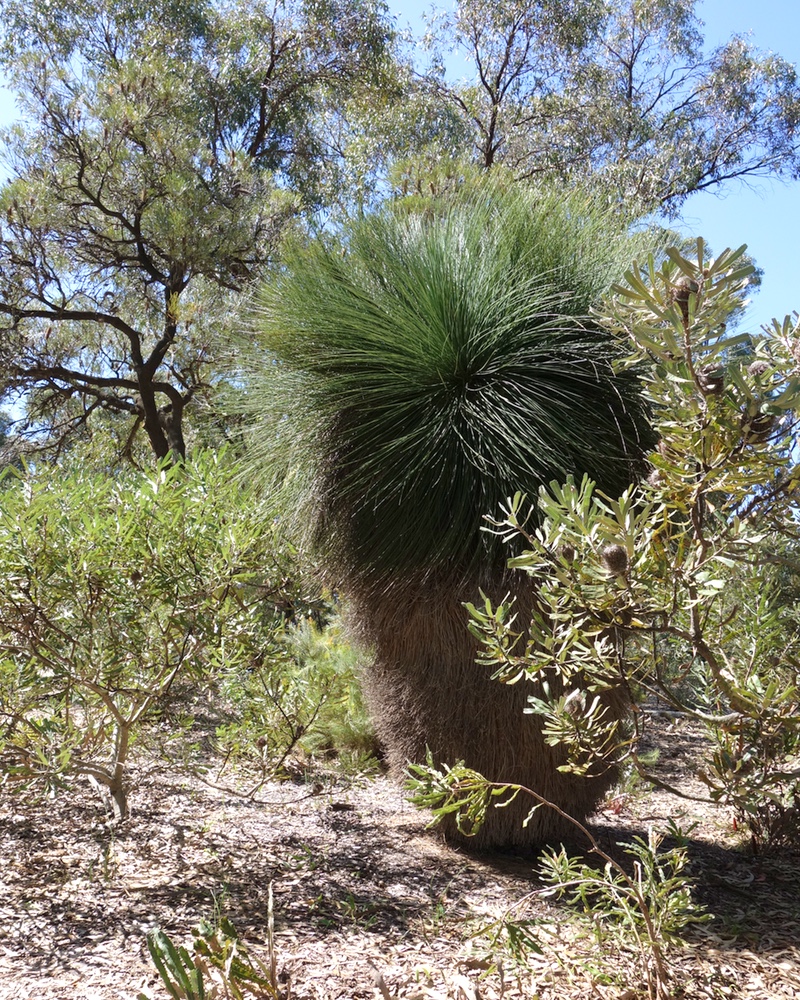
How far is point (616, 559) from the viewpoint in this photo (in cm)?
162

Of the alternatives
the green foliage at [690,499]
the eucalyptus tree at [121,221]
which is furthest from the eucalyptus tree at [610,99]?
the green foliage at [690,499]

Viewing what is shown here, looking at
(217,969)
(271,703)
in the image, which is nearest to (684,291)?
(217,969)

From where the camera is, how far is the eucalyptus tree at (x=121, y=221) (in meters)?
5.75

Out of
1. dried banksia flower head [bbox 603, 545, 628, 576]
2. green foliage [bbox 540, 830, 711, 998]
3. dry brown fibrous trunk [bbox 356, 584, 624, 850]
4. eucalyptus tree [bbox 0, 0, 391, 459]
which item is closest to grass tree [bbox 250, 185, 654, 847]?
dry brown fibrous trunk [bbox 356, 584, 624, 850]

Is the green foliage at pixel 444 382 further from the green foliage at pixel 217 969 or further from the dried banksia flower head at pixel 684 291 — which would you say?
the green foliage at pixel 217 969

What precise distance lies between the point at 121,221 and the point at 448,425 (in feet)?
13.7

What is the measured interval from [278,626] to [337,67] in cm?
784

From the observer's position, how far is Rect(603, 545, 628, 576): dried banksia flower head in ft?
5.29

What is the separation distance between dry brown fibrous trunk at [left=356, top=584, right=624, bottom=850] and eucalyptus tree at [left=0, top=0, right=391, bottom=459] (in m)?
2.85

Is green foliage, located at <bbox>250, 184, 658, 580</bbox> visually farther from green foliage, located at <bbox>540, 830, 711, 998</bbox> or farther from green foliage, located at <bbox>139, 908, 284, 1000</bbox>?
green foliage, located at <bbox>139, 908, 284, 1000</bbox>

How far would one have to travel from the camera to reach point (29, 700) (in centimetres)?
257

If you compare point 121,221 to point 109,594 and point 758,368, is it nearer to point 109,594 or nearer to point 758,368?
point 109,594

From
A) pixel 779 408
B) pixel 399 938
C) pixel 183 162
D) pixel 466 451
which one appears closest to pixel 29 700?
pixel 399 938

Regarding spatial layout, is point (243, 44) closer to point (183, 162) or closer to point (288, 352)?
point (183, 162)
